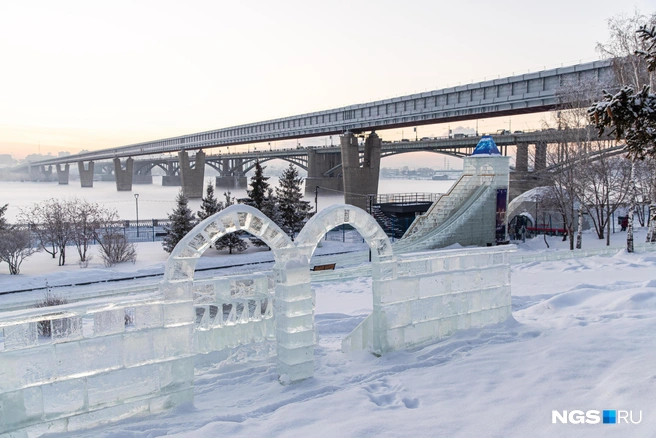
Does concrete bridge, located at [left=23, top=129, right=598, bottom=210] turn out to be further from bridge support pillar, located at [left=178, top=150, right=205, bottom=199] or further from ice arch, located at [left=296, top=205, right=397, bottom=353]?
ice arch, located at [left=296, top=205, right=397, bottom=353]

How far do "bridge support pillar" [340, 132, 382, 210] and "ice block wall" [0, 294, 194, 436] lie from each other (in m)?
43.7

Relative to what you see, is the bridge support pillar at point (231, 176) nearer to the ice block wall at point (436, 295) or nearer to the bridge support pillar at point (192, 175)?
the bridge support pillar at point (192, 175)

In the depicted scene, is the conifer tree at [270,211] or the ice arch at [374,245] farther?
the conifer tree at [270,211]

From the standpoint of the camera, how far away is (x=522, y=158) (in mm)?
51969

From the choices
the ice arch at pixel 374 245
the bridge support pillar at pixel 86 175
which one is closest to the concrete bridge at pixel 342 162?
the bridge support pillar at pixel 86 175

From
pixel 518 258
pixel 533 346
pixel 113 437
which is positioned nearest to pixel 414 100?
pixel 518 258

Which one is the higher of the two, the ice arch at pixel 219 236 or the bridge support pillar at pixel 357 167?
the bridge support pillar at pixel 357 167

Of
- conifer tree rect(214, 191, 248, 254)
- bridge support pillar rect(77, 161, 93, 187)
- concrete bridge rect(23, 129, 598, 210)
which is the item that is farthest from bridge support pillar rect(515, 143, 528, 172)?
bridge support pillar rect(77, 161, 93, 187)

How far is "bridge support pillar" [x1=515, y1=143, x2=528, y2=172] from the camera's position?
51312mm

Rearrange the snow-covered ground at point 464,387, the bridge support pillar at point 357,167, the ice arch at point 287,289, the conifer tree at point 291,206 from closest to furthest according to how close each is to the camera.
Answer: the snow-covered ground at point 464,387, the ice arch at point 287,289, the conifer tree at point 291,206, the bridge support pillar at point 357,167

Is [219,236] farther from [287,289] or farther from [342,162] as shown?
[342,162]

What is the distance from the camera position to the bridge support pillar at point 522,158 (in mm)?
51312

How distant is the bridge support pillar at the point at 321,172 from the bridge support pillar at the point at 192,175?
1806 centimetres

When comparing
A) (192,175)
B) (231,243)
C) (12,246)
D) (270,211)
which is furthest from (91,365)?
(192,175)
